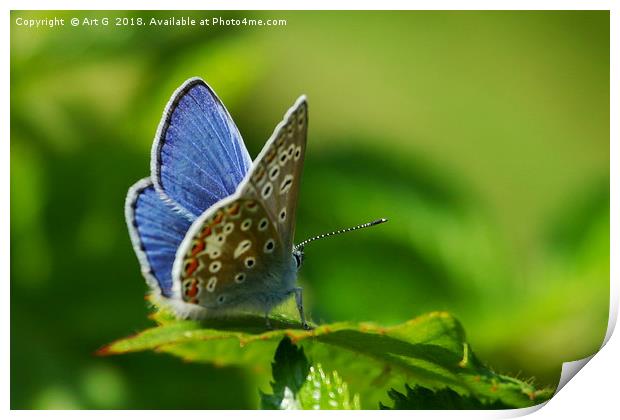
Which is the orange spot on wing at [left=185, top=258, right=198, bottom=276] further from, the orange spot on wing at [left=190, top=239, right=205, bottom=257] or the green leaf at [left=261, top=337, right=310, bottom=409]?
the green leaf at [left=261, top=337, right=310, bottom=409]

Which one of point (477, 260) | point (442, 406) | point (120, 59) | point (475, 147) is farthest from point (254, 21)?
point (442, 406)

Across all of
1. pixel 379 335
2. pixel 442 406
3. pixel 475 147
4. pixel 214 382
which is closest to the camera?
pixel 379 335

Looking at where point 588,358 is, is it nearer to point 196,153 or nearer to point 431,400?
point 431,400

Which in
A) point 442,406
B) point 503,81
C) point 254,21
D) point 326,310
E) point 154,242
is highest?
point 254,21

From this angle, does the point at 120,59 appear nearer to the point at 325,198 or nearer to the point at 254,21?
the point at 254,21

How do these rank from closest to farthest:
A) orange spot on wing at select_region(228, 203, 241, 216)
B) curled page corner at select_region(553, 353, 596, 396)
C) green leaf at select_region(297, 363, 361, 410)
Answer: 1. orange spot on wing at select_region(228, 203, 241, 216)
2. green leaf at select_region(297, 363, 361, 410)
3. curled page corner at select_region(553, 353, 596, 396)

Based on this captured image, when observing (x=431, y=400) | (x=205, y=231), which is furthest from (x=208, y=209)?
(x=431, y=400)

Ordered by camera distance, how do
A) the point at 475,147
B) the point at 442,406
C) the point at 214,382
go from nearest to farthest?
the point at 442,406, the point at 214,382, the point at 475,147

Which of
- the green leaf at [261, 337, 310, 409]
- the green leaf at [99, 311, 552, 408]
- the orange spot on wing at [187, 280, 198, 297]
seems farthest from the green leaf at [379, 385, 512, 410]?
the orange spot on wing at [187, 280, 198, 297]
